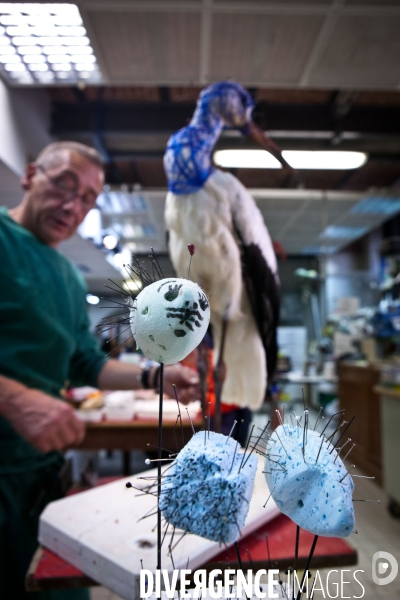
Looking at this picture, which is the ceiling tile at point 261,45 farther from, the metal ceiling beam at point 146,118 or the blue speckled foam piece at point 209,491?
the blue speckled foam piece at point 209,491

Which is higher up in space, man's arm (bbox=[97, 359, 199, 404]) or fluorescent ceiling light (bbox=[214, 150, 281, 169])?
fluorescent ceiling light (bbox=[214, 150, 281, 169])

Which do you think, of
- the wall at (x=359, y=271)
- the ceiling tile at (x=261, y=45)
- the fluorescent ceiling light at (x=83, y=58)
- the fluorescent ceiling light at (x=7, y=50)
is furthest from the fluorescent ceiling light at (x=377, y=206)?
the fluorescent ceiling light at (x=7, y=50)

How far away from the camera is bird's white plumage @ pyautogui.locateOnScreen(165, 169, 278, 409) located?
640 millimetres

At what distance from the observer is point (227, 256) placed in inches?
25.7

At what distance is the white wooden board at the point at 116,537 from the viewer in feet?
1.57

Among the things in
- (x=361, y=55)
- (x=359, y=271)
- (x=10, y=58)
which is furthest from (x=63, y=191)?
(x=359, y=271)

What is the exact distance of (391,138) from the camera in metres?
2.13

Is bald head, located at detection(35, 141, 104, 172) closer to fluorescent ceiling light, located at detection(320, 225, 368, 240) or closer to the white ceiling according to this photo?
the white ceiling

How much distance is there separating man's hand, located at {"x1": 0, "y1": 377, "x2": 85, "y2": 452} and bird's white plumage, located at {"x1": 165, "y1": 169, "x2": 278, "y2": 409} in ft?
0.95

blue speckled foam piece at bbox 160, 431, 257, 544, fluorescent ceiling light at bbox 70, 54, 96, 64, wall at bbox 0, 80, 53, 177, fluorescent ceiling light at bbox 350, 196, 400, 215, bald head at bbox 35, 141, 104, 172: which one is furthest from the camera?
fluorescent ceiling light at bbox 350, 196, 400, 215

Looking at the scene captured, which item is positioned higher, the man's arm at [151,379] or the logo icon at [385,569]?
the man's arm at [151,379]

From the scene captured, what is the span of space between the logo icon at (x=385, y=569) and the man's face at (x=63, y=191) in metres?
0.78

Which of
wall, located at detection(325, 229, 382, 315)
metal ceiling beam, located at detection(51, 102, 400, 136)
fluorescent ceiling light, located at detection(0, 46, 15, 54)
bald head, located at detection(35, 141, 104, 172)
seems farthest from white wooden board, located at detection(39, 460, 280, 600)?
wall, located at detection(325, 229, 382, 315)

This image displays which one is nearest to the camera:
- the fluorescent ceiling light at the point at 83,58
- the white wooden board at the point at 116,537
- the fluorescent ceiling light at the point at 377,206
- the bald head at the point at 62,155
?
the white wooden board at the point at 116,537
